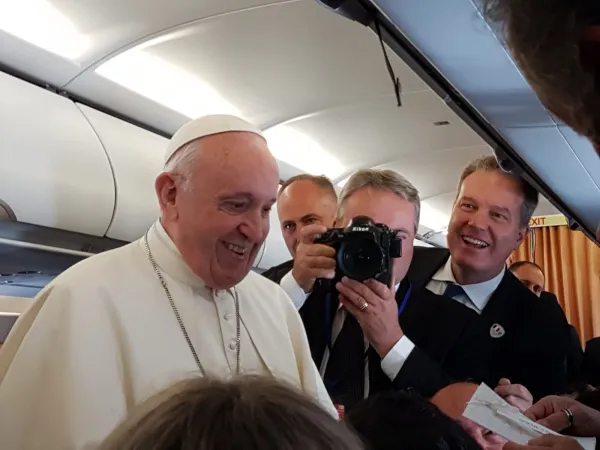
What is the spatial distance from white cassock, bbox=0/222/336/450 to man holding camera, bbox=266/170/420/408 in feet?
0.47

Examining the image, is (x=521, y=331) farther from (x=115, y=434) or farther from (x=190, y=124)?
(x=115, y=434)

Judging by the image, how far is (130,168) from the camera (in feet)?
9.83

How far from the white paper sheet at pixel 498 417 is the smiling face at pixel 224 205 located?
1.82 feet

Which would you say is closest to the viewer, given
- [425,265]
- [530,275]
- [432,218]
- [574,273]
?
[425,265]

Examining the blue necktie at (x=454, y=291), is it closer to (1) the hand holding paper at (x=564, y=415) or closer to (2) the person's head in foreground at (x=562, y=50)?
(1) the hand holding paper at (x=564, y=415)

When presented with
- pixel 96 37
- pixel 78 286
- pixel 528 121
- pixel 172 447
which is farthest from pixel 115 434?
pixel 96 37

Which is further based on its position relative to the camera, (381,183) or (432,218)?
(432,218)

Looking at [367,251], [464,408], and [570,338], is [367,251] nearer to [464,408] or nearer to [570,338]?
[464,408]

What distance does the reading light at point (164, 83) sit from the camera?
9.21ft

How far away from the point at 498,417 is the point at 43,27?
2.07 meters

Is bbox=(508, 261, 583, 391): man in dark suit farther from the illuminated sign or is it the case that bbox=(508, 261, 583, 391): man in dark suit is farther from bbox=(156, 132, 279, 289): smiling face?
the illuminated sign

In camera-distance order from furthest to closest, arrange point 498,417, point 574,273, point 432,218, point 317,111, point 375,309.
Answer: point 574,273 < point 432,218 < point 317,111 < point 375,309 < point 498,417

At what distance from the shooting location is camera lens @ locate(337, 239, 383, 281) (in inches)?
64.4

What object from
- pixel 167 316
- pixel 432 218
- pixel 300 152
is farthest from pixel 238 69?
pixel 432 218
